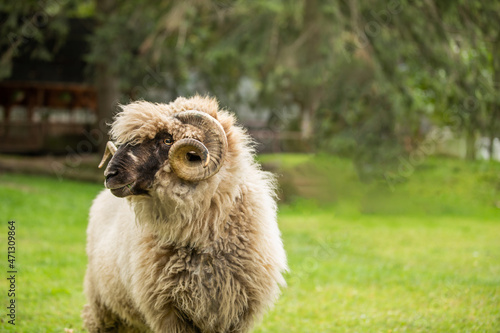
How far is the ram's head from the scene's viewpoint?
427cm

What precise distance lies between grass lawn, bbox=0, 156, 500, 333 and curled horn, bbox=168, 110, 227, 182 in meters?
3.17

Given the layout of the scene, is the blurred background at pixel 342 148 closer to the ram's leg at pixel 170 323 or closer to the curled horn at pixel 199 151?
the ram's leg at pixel 170 323

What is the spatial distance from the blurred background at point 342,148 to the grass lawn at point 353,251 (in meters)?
0.05

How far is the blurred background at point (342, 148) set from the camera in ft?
26.6

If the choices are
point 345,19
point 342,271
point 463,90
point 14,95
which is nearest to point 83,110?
point 14,95

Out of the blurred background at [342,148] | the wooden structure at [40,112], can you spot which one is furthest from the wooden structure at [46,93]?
the blurred background at [342,148]

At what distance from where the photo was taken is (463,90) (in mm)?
14883

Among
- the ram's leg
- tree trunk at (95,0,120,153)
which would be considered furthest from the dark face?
tree trunk at (95,0,120,153)

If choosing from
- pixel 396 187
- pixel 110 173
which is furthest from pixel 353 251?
pixel 110 173

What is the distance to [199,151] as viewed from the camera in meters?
4.29

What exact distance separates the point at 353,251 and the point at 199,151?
8.21 m

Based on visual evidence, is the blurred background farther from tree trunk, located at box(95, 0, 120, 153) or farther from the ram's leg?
the ram's leg

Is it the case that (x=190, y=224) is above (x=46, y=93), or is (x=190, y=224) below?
above

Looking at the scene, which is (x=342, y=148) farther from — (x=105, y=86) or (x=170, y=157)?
(x=170, y=157)
